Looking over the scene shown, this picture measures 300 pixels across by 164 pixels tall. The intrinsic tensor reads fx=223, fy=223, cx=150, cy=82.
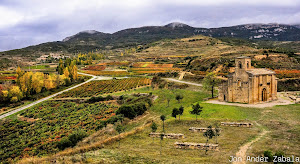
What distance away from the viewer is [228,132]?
74.1ft

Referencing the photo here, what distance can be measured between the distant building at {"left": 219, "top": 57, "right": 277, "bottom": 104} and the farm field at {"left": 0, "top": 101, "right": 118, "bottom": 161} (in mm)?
21089

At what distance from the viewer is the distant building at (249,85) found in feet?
115

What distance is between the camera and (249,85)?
115 feet

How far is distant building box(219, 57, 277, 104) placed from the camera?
115 feet

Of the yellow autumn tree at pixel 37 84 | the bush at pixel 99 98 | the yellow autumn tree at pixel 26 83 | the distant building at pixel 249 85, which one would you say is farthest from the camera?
the yellow autumn tree at pixel 37 84

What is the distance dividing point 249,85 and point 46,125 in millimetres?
35105

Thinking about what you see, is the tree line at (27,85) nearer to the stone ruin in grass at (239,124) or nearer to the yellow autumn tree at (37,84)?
the yellow autumn tree at (37,84)

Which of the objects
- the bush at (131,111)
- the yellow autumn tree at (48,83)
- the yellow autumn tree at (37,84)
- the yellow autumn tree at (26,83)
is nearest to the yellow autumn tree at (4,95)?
the yellow autumn tree at (26,83)

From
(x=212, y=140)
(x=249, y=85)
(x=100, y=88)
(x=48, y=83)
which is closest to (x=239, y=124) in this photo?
(x=212, y=140)

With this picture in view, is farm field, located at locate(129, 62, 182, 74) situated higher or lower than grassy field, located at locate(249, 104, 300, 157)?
higher

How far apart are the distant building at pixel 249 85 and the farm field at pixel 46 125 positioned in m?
21.1

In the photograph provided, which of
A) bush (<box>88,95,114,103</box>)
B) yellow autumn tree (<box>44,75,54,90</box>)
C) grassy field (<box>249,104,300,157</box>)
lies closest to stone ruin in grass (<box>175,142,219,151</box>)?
grassy field (<box>249,104,300,157</box>)

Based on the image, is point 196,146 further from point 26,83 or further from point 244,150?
point 26,83

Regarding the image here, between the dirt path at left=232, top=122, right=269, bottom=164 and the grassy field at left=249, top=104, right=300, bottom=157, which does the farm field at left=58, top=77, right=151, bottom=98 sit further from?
the dirt path at left=232, top=122, right=269, bottom=164
